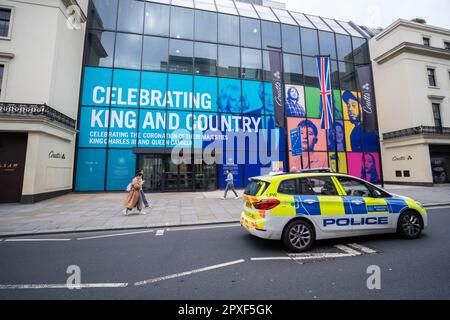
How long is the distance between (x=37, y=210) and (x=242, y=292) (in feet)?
35.7

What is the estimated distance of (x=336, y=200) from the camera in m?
4.56

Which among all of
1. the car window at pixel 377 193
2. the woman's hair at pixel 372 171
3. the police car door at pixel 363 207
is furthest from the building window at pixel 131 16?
the woman's hair at pixel 372 171

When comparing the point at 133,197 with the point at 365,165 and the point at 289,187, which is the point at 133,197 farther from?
the point at 365,165

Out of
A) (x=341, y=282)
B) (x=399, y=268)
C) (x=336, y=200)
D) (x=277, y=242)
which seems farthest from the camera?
(x=277, y=242)

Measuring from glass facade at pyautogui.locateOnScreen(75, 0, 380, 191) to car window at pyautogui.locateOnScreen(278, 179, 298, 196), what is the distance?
12.5 meters

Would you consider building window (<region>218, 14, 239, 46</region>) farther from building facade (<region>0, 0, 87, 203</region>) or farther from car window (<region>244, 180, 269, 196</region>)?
car window (<region>244, 180, 269, 196</region>)

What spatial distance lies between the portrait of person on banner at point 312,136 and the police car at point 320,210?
47.4ft

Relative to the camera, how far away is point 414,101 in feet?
63.7

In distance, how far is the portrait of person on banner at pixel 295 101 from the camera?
19.1 metres

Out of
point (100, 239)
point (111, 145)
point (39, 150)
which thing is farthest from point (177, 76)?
point (100, 239)

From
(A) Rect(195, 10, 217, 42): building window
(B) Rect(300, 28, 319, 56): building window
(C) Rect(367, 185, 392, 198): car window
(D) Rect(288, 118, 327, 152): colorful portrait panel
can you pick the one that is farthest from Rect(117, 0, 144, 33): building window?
(C) Rect(367, 185, 392, 198): car window

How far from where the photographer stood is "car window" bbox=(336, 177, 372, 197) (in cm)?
486

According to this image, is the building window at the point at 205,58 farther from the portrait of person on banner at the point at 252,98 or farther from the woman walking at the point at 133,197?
the woman walking at the point at 133,197
